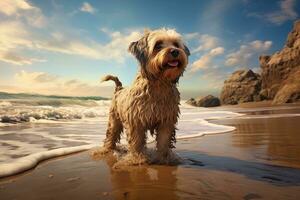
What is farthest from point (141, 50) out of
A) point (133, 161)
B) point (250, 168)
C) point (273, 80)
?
point (273, 80)

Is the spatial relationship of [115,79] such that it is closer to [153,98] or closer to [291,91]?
[153,98]

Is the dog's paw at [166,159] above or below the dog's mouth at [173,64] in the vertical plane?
below

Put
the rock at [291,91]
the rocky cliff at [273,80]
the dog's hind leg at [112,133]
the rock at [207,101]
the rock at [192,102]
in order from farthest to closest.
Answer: the rock at [192,102]
the rock at [207,101]
the rocky cliff at [273,80]
the rock at [291,91]
the dog's hind leg at [112,133]

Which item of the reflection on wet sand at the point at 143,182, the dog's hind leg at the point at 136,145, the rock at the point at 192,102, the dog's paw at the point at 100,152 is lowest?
the reflection on wet sand at the point at 143,182

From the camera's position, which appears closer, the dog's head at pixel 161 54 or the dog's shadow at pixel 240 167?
the dog's shadow at pixel 240 167

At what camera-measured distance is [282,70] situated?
33.3 meters

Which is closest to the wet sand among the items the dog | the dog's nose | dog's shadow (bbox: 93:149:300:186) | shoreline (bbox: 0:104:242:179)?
dog's shadow (bbox: 93:149:300:186)

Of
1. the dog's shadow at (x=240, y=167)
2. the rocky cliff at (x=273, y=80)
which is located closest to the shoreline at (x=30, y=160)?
the dog's shadow at (x=240, y=167)

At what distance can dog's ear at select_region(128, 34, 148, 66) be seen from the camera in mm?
4680

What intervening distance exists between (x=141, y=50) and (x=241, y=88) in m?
36.2

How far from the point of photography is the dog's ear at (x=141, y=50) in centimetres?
468

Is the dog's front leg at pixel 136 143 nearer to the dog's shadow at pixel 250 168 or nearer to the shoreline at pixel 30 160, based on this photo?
the dog's shadow at pixel 250 168

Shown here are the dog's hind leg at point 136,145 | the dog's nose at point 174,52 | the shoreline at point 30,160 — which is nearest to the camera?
the shoreline at point 30,160

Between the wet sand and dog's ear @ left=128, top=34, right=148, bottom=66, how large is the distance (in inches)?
59.5
